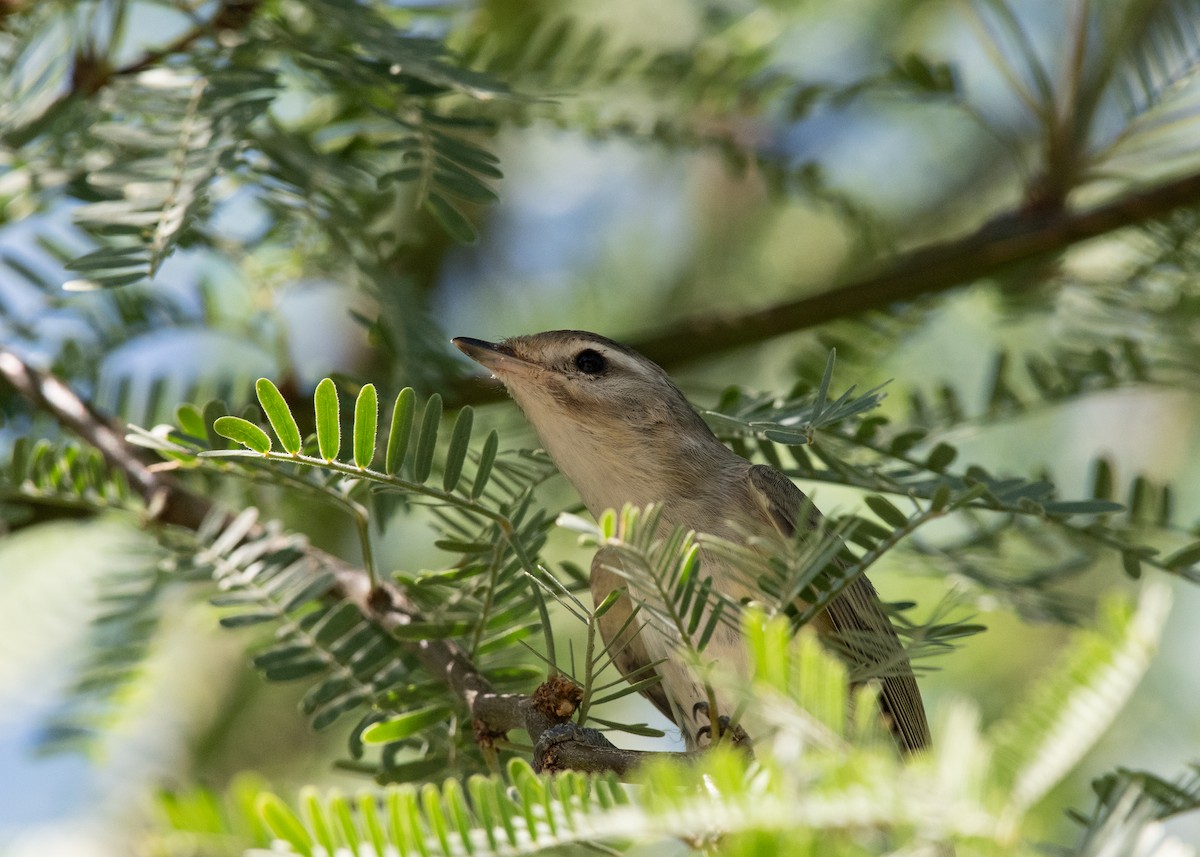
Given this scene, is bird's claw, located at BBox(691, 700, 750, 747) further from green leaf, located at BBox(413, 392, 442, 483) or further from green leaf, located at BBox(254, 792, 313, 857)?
green leaf, located at BBox(254, 792, 313, 857)

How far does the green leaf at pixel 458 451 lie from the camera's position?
1.99m

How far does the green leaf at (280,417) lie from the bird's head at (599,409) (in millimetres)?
1296

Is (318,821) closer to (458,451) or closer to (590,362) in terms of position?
(458,451)

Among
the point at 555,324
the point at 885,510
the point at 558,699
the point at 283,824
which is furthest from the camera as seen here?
the point at 555,324

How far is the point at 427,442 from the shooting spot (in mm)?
1977

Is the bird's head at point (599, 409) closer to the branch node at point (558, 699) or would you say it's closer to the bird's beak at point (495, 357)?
the bird's beak at point (495, 357)

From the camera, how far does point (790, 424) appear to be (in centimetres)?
218

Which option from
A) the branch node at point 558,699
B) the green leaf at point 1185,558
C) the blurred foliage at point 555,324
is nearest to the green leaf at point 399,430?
the blurred foliage at point 555,324

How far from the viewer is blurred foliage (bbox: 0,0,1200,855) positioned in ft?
4.03

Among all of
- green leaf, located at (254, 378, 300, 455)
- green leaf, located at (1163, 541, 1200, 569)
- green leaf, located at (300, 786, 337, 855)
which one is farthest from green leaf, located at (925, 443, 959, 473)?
green leaf, located at (300, 786, 337, 855)

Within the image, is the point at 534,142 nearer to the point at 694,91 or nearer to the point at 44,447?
Answer: the point at 694,91

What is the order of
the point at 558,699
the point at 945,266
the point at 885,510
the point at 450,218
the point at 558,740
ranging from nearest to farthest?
the point at 558,740 → the point at 558,699 → the point at 885,510 → the point at 450,218 → the point at 945,266

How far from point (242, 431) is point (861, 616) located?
1361 mm

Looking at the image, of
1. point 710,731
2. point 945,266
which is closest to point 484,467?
point 710,731
